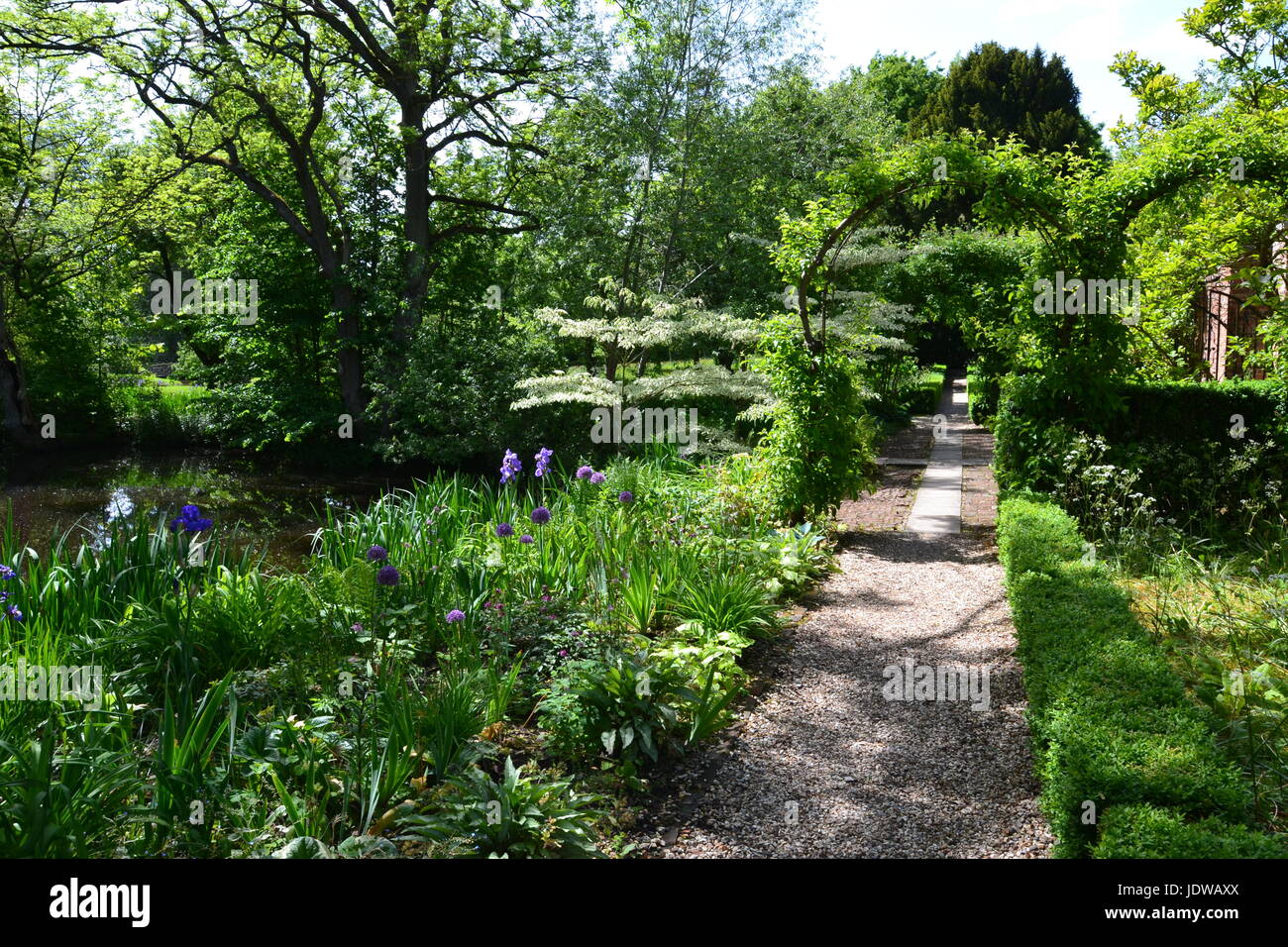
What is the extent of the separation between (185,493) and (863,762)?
537 inches

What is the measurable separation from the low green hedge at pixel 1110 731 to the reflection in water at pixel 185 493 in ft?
26.3

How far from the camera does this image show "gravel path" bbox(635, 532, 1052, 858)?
3.47 meters

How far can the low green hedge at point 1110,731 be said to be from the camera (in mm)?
2908

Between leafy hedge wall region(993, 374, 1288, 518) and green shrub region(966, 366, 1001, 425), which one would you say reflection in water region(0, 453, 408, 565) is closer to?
leafy hedge wall region(993, 374, 1288, 518)

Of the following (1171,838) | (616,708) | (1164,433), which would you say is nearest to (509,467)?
(616,708)

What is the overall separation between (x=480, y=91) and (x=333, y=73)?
275cm

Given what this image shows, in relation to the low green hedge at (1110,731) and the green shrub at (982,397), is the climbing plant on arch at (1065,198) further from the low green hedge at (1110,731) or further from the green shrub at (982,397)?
the green shrub at (982,397)

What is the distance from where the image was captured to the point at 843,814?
11.9ft

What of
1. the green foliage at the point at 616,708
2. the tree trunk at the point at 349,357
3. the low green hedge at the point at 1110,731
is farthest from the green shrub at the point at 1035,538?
the tree trunk at the point at 349,357

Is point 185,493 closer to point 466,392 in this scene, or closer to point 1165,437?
point 466,392

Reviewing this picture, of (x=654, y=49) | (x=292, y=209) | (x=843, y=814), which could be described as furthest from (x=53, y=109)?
(x=843, y=814)

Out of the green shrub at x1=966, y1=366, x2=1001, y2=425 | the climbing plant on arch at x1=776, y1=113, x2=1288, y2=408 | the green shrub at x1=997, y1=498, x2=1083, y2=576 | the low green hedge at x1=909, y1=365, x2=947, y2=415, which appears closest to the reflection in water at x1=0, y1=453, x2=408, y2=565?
the climbing plant on arch at x1=776, y1=113, x2=1288, y2=408

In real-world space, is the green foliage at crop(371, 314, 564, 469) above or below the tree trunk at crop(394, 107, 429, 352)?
below

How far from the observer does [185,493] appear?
48.4ft
